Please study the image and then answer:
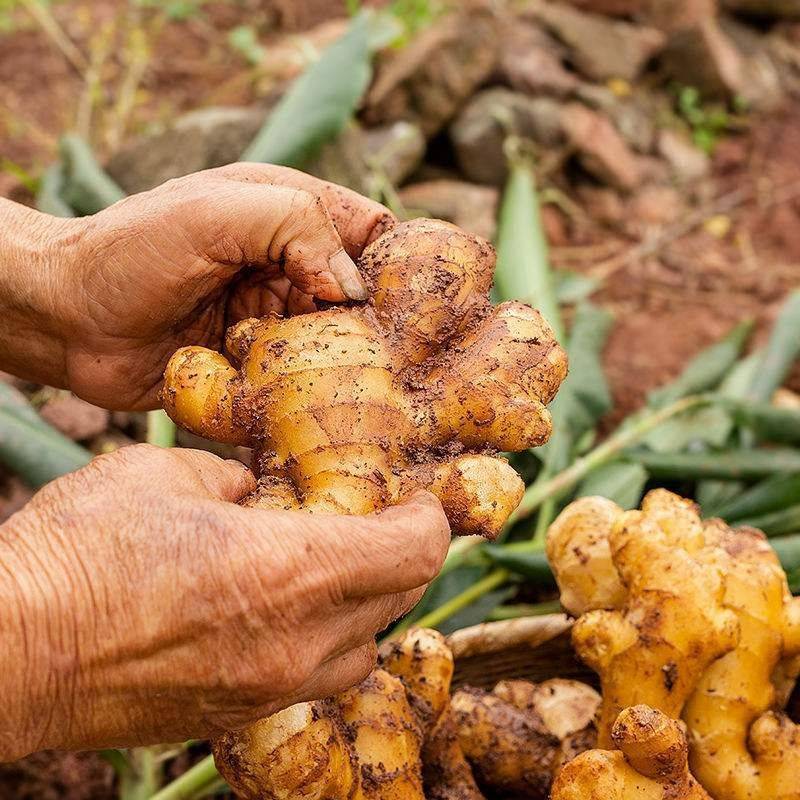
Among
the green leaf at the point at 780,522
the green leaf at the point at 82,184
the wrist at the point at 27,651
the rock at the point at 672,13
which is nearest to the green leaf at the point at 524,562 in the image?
the green leaf at the point at 780,522

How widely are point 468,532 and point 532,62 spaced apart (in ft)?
10.9

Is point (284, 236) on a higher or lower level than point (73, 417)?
higher

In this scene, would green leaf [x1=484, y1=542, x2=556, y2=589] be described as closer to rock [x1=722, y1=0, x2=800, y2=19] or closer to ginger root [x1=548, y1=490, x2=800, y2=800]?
ginger root [x1=548, y1=490, x2=800, y2=800]

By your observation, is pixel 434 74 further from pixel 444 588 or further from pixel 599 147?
pixel 444 588

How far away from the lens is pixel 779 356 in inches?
93.7

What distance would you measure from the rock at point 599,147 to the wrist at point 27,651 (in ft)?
11.0

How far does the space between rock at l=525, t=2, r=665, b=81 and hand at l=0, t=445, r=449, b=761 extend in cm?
379

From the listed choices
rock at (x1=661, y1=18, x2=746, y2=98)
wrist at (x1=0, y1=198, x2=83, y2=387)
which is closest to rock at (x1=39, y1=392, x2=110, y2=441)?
wrist at (x1=0, y1=198, x2=83, y2=387)

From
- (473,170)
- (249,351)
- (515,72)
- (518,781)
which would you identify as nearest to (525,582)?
(518,781)

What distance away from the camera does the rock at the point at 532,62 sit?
397cm

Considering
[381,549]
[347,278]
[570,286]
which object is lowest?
[570,286]

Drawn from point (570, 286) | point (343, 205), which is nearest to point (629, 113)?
point (570, 286)

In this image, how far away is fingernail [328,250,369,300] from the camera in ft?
4.00

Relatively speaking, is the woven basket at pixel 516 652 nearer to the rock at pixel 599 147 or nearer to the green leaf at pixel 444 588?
the green leaf at pixel 444 588
